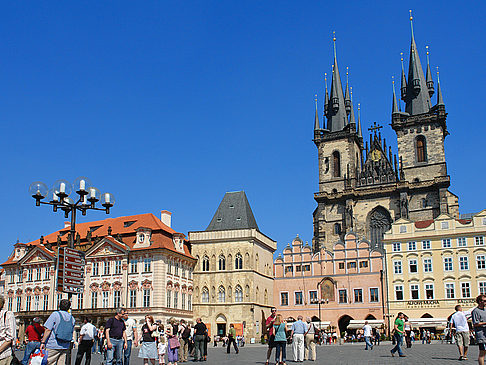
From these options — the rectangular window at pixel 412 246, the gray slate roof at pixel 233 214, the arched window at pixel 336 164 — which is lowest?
the rectangular window at pixel 412 246

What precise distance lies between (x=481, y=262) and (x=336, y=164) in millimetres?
26936

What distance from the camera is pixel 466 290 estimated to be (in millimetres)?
53094

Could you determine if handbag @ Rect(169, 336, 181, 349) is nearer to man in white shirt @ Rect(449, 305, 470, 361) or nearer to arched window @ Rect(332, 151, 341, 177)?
man in white shirt @ Rect(449, 305, 470, 361)

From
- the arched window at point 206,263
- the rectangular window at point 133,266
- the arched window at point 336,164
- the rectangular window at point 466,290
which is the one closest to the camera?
the rectangular window at point 466,290

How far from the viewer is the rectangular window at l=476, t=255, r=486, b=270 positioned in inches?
2079

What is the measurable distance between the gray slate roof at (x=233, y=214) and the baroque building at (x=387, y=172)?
12.9m

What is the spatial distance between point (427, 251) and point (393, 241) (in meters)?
3.45

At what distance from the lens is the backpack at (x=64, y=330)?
36.6 ft

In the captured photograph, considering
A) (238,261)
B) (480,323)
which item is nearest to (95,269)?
(238,261)

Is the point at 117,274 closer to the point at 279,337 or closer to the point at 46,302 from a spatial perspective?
the point at 46,302

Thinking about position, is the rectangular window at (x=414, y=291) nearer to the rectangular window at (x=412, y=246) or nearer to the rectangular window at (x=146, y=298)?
the rectangular window at (x=412, y=246)

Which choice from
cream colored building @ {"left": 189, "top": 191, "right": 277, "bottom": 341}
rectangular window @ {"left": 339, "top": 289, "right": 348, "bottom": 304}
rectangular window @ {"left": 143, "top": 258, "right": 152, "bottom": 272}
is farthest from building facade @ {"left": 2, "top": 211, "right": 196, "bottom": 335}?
rectangular window @ {"left": 339, "top": 289, "right": 348, "bottom": 304}

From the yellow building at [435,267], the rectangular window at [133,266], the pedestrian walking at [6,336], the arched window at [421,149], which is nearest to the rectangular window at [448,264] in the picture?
the yellow building at [435,267]

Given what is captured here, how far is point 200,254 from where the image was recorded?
59031 mm
